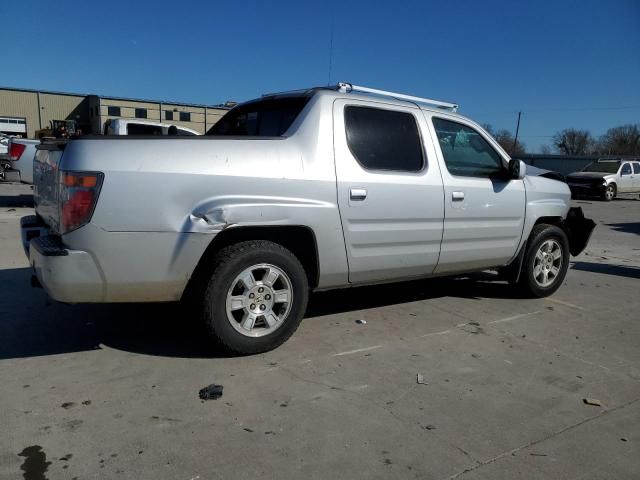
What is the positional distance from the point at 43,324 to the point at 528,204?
4634 mm

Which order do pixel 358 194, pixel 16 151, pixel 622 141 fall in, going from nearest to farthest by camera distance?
pixel 358 194
pixel 16 151
pixel 622 141

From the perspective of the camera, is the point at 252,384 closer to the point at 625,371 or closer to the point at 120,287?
the point at 120,287

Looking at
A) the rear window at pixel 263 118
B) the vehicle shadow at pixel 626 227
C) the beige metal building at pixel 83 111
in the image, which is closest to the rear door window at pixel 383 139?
the rear window at pixel 263 118

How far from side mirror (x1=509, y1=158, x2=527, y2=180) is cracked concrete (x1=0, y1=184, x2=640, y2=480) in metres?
1.35

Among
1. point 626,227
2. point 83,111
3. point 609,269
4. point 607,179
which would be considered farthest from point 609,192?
point 83,111

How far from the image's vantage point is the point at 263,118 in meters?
4.67

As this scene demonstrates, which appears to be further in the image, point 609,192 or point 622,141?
point 622,141

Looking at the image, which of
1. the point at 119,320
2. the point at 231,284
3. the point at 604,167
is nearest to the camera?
the point at 231,284

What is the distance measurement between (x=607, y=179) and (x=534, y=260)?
20.6m

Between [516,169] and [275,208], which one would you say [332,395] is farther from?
[516,169]

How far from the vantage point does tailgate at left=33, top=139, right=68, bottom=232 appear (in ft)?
11.1

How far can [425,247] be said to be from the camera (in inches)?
180

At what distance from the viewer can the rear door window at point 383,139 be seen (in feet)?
13.6

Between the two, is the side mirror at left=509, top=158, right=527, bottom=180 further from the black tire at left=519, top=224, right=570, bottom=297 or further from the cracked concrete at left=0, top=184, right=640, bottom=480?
the cracked concrete at left=0, top=184, right=640, bottom=480
